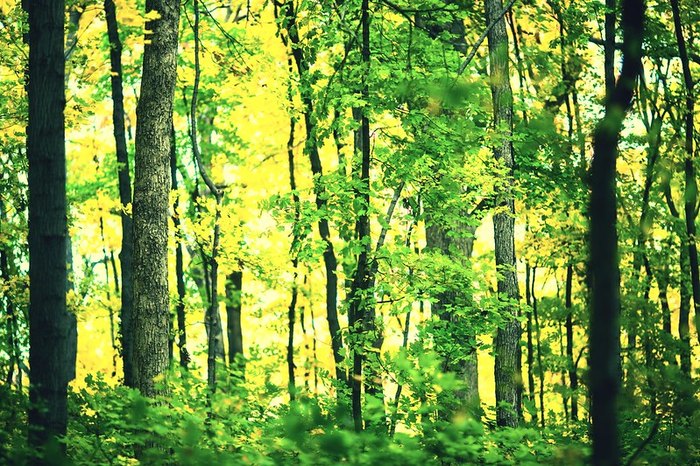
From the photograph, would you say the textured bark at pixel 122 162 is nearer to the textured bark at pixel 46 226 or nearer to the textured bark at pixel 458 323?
the textured bark at pixel 458 323

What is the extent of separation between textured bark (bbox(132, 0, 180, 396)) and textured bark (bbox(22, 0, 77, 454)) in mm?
2656

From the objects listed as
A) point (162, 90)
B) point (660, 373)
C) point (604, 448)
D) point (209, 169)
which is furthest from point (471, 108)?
point (209, 169)

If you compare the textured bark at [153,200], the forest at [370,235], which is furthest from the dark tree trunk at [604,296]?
the textured bark at [153,200]

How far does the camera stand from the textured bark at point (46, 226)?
6.02 m

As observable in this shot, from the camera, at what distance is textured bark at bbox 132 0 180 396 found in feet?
28.9

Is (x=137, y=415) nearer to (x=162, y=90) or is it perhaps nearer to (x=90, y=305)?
(x=162, y=90)

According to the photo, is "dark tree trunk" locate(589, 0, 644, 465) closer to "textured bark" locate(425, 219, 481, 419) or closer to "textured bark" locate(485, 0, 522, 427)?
"textured bark" locate(425, 219, 481, 419)

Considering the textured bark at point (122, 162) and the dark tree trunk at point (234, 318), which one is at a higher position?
the textured bark at point (122, 162)

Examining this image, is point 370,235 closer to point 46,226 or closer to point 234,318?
point 46,226

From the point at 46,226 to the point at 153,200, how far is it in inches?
120

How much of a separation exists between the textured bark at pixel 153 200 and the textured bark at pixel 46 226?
2.66m

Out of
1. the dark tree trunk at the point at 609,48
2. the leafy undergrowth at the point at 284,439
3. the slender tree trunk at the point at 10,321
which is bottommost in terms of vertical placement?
the leafy undergrowth at the point at 284,439

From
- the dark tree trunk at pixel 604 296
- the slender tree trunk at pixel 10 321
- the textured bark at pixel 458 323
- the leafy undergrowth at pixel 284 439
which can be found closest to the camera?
the dark tree trunk at pixel 604 296

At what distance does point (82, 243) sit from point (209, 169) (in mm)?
6858
